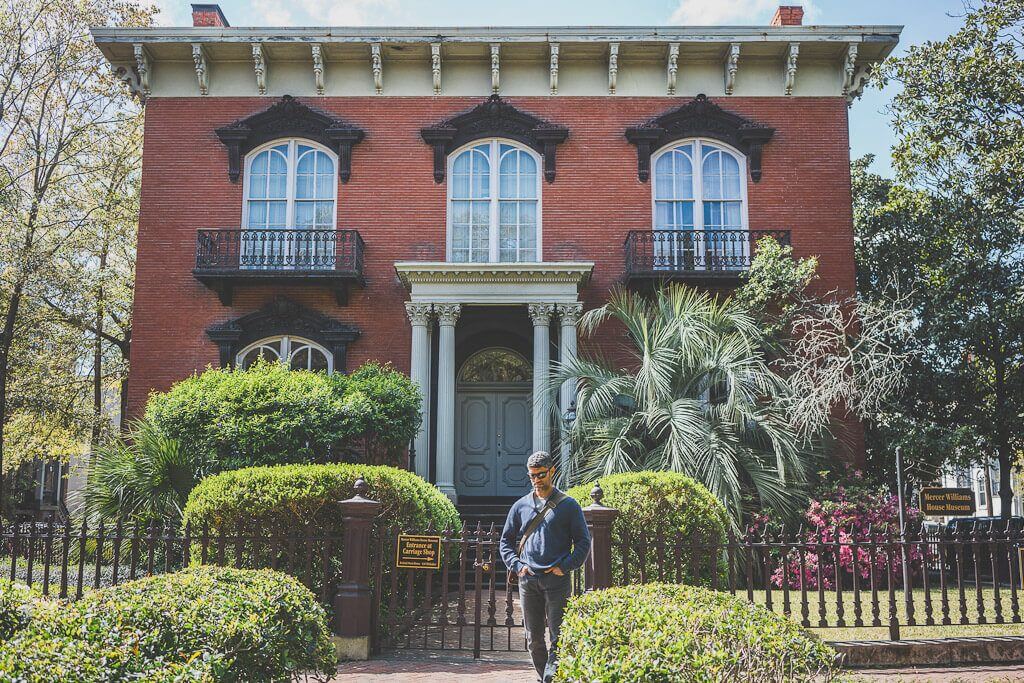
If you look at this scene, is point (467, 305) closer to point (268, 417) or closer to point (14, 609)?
point (268, 417)

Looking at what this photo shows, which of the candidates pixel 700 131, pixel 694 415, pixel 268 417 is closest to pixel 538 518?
pixel 694 415

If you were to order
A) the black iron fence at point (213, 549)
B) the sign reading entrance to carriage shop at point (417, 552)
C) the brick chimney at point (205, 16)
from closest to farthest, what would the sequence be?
the black iron fence at point (213, 549), the sign reading entrance to carriage shop at point (417, 552), the brick chimney at point (205, 16)

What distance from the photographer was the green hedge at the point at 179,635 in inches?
173

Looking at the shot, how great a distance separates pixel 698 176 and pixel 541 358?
17.6 ft

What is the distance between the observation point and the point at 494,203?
62.0 ft

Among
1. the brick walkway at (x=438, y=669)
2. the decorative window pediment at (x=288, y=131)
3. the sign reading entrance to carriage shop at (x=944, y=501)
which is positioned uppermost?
the decorative window pediment at (x=288, y=131)

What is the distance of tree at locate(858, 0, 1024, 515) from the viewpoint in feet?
52.3

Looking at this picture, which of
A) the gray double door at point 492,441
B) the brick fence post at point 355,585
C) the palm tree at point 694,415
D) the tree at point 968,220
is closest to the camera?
the brick fence post at point 355,585

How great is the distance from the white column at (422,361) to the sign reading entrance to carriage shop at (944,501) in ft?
30.7

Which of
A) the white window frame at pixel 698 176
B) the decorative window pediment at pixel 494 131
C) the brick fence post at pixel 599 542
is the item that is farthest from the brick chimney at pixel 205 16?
the brick fence post at pixel 599 542

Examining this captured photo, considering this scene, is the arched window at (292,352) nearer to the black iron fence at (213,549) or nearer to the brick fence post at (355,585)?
the black iron fence at (213,549)

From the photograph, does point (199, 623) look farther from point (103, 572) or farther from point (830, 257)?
point (830, 257)

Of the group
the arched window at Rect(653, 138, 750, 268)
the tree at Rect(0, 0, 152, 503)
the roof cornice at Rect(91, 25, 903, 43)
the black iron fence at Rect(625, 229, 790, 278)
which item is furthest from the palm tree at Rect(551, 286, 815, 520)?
the tree at Rect(0, 0, 152, 503)

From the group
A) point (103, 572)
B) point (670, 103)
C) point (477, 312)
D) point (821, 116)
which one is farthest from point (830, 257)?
point (103, 572)
